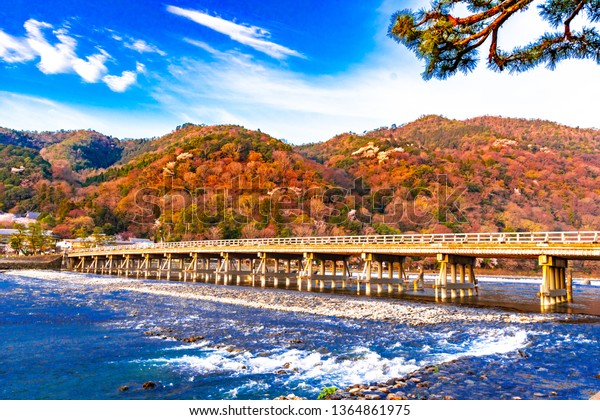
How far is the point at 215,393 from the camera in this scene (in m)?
9.26

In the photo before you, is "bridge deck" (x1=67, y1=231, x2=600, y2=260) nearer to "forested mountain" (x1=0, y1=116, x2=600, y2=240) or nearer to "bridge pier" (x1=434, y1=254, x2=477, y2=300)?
"bridge pier" (x1=434, y1=254, x2=477, y2=300)

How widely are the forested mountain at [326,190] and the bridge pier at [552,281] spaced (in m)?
57.4

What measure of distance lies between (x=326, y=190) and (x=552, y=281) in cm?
8157

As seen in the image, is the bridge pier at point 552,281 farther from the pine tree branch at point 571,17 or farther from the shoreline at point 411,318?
the pine tree branch at point 571,17

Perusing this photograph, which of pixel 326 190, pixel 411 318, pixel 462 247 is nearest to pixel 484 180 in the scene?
pixel 326 190

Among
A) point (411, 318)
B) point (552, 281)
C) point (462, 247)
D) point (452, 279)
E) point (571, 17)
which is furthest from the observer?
point (452, 279)

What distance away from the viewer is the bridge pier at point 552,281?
24.9 meters

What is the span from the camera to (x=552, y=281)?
2611cm

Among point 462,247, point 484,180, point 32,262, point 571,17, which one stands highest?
point 484,180

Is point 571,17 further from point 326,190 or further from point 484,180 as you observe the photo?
point 484,180

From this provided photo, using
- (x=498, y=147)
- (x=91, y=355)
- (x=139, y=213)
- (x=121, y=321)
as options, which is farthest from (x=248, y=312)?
(x=498, y=147)

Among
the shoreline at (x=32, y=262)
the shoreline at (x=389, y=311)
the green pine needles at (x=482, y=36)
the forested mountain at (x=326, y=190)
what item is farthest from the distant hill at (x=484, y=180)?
the green pine needles at (x=482, y=36)

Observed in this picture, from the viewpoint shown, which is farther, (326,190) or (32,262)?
(326,190)

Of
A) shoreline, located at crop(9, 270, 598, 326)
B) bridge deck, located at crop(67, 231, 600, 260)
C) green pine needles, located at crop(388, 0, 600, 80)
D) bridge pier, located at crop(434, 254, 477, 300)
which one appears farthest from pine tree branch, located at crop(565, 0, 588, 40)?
bridge pier, located at crop(434, 254, 477, 300)
